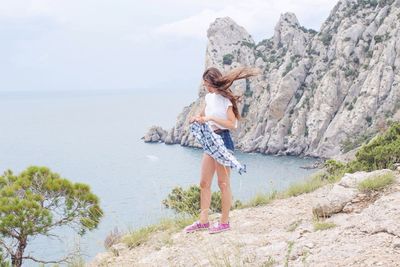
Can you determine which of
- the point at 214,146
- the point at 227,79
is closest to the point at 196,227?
the point at 214,146

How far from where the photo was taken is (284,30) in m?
121

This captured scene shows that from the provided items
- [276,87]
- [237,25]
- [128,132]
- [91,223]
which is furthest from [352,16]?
[91,223]

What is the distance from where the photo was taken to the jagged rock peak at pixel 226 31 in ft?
430

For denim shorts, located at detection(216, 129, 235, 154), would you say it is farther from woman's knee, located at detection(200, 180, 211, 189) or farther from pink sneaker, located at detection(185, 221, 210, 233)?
pink sneaker, located at detection(185, 221, 210, 233)

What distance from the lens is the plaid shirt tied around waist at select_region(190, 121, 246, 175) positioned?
6145 millimetres

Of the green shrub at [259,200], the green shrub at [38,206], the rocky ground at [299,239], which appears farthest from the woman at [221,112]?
the green shrub at [38,206]

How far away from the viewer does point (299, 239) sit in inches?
215

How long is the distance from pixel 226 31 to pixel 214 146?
12879cm

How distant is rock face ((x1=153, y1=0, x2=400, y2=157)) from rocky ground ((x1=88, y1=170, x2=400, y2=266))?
71.0 metres

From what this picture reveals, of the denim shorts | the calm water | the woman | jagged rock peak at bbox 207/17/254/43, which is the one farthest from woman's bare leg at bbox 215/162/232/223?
jagged rock peak at bbox 207/17/254/43

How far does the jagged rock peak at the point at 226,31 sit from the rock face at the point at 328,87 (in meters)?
14.4

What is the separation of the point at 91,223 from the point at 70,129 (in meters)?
158

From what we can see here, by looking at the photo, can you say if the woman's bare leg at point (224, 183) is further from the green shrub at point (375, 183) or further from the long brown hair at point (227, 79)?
the green shrub at point (375, 183)

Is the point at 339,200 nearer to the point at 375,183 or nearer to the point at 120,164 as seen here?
the point at 375,183
